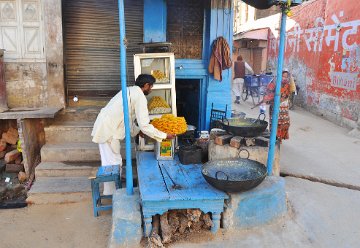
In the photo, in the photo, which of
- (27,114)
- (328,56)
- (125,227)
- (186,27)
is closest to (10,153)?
(27,114)

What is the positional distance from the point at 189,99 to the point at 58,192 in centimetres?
399

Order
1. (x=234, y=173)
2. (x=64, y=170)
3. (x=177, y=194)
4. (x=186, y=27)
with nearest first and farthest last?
(x=177, y=194), (x=234, y=173), (x=64, y=170), (x=186, y=27)

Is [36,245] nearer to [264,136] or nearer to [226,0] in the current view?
[264,136]

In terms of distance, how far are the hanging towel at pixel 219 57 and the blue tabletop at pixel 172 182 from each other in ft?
8.06

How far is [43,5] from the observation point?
21.7 ft

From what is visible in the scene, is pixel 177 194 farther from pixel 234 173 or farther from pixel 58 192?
pixel 58 192

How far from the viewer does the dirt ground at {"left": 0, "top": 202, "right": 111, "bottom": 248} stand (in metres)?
4.34

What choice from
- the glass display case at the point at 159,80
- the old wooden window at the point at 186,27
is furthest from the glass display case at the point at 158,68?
the old wooden window at the point at 186,27

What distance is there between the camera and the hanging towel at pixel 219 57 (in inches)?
266

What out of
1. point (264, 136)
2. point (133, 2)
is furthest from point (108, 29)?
point (264, 136)

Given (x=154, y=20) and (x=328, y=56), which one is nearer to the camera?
(x=154, y=20)

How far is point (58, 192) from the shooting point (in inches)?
213

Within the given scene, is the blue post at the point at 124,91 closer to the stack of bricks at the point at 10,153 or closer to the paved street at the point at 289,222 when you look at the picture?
the paved street at the point at 289,222

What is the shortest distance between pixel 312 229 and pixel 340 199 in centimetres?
108
